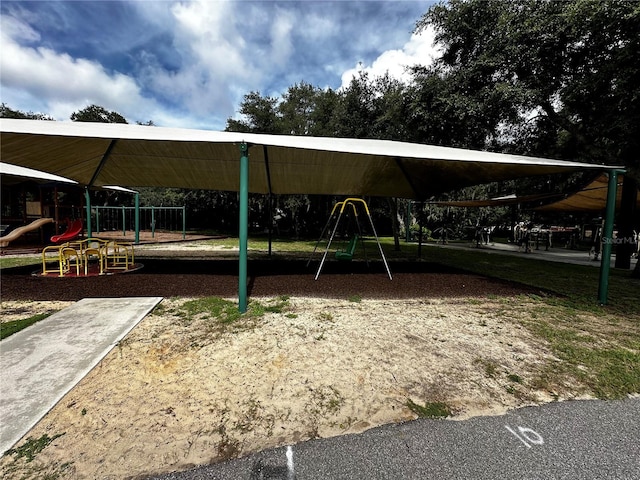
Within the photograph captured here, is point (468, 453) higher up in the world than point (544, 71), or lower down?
lower down

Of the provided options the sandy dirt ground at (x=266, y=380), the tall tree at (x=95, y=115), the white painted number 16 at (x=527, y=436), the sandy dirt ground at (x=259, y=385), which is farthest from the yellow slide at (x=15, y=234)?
the tall tree at (x=95, y=115)

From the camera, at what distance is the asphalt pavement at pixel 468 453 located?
4.88 feet

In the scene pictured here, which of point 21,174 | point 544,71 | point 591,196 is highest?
point 544,71

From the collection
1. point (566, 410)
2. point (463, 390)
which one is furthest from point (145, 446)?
point (566, 410)

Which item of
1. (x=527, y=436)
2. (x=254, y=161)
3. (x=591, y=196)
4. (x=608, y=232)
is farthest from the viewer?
(x=591, y=196)

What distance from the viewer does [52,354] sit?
2621mm

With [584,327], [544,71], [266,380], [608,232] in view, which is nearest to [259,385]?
[266,380]

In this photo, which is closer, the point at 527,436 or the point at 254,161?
the point at 527,436

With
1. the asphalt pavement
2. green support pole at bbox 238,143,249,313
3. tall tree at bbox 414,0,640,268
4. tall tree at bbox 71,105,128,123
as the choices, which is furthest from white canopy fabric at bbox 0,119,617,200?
tall tree at bbox 71,105,128,123

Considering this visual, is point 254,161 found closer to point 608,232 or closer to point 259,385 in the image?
point 259,385

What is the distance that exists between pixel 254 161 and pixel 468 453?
6.03m

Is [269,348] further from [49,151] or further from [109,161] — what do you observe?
[109,161]

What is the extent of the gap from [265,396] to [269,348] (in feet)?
2.48

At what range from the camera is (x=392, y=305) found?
177 inches
